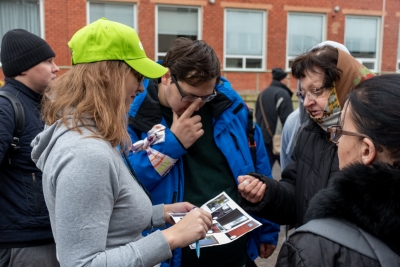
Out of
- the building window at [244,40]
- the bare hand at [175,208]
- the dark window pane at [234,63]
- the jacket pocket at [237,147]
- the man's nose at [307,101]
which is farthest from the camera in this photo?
the dark window pane at [234,63]

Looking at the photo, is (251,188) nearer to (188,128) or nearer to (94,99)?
(188,128)

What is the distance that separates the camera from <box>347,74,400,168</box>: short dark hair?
1.11 metres

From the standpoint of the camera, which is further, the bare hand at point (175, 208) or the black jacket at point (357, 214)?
the bare hand at point (175, 208)

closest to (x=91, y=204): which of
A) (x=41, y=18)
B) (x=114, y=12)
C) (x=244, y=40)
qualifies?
(x=41, y=18)

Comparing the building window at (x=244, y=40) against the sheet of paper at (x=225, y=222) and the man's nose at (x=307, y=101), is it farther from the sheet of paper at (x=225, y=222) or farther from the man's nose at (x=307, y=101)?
the sheet of paper at (x=225, y=222)

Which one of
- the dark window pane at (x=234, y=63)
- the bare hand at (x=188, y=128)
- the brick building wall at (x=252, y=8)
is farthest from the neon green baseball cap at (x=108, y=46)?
the dark window pane at (x=234, y=63)

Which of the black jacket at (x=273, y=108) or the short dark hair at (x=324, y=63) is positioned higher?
the short dark hair at (x=324, y=63)

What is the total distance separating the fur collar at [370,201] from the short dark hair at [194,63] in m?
1.13

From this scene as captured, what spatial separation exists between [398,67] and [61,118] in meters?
15.8

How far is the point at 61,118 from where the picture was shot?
4.58ft

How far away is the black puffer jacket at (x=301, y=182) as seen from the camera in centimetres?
194

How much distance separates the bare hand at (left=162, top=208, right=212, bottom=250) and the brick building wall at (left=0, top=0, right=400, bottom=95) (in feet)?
34.9

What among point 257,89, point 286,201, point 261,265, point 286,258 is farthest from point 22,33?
point 257,89

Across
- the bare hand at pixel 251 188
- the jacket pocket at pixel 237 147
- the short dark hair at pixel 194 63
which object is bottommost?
the bare hand at pixel 251 188
